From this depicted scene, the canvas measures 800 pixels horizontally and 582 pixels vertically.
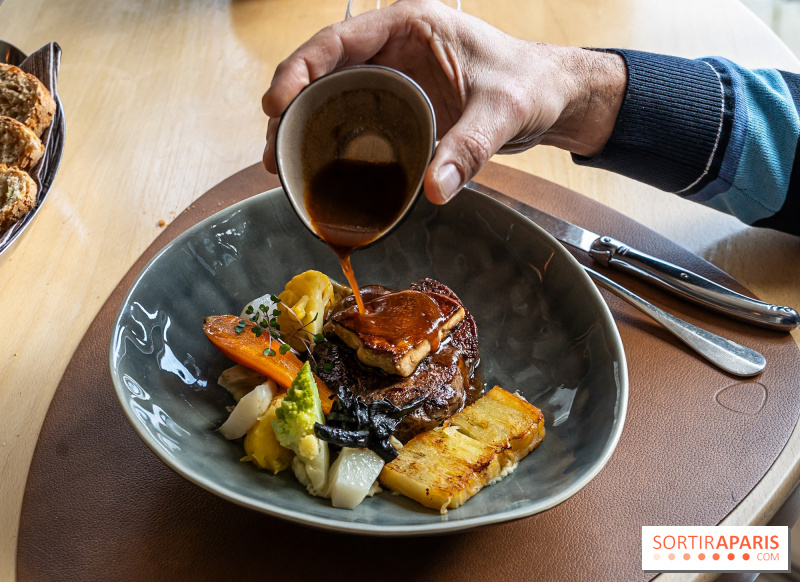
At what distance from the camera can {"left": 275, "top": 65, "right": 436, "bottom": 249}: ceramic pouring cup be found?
59.6 inches

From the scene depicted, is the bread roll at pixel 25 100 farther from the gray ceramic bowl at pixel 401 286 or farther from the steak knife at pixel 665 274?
the steak knife at pixel 665 274

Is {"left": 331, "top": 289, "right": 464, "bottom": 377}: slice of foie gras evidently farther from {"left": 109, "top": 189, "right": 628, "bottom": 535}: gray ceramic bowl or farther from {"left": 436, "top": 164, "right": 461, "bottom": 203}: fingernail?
{"left": 436, "top": 164, "right": 461, "bottom": 203}: fingernail

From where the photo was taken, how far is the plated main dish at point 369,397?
145 centimetres

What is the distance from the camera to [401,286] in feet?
7.04

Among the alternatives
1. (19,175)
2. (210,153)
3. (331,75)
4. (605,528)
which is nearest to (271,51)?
(210,153)

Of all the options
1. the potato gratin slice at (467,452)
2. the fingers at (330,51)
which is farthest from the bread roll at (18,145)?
the potato gratin slice at (467,452)

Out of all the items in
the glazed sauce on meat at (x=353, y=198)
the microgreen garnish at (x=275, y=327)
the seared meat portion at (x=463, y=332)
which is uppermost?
the glazed sauce on meat at (x=353, y=198)

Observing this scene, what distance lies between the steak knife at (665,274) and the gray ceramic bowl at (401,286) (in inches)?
10.3

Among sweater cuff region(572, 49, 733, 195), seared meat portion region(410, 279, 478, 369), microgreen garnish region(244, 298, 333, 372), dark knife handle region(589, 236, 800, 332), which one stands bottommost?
dark knife handle region(589, 236, 800, 332)

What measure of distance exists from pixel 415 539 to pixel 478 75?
52.3 inches

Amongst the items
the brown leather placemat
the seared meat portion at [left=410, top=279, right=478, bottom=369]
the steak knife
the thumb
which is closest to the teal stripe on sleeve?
the steak knife

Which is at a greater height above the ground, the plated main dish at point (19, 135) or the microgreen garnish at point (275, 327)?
the plated main dish at point (19, 135)

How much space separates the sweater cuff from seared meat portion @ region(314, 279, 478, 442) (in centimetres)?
100

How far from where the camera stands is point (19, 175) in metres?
2.20
